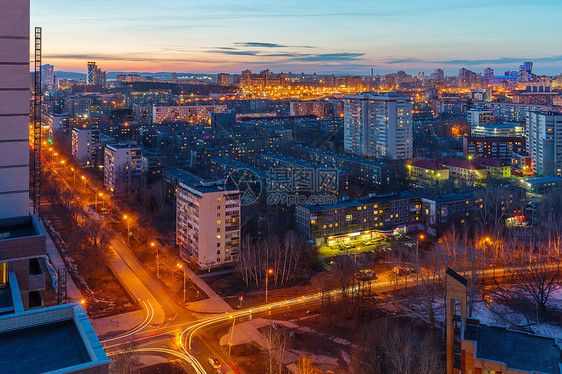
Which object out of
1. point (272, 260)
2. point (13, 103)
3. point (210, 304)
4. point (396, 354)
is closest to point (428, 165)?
point (272, 260)

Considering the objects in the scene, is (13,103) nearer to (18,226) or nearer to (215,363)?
(18,226)

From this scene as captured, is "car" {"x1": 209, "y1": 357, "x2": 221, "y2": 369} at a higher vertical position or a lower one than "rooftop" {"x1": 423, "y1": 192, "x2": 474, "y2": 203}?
lower

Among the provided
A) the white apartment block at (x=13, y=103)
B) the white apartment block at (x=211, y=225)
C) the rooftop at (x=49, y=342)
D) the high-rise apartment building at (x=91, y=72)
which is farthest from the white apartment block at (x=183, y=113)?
the rooftop at (x=49, y=342)

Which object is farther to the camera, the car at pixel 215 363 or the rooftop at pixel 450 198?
the rooftop at pixel 450 198

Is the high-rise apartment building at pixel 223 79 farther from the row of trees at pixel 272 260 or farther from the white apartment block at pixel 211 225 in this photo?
the row of trees at pixel 272 260

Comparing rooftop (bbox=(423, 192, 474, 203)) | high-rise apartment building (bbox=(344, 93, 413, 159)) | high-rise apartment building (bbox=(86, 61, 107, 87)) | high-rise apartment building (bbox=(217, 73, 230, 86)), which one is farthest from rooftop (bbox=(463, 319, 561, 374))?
high-rise apartment building (bbox=(86, 61, 107, 87))

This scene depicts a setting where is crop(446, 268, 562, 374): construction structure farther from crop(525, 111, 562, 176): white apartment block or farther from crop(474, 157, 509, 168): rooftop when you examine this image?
crop(525, 111, 562, 176): white apartment block

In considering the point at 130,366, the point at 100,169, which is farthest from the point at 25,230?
→ the point at 100,169
